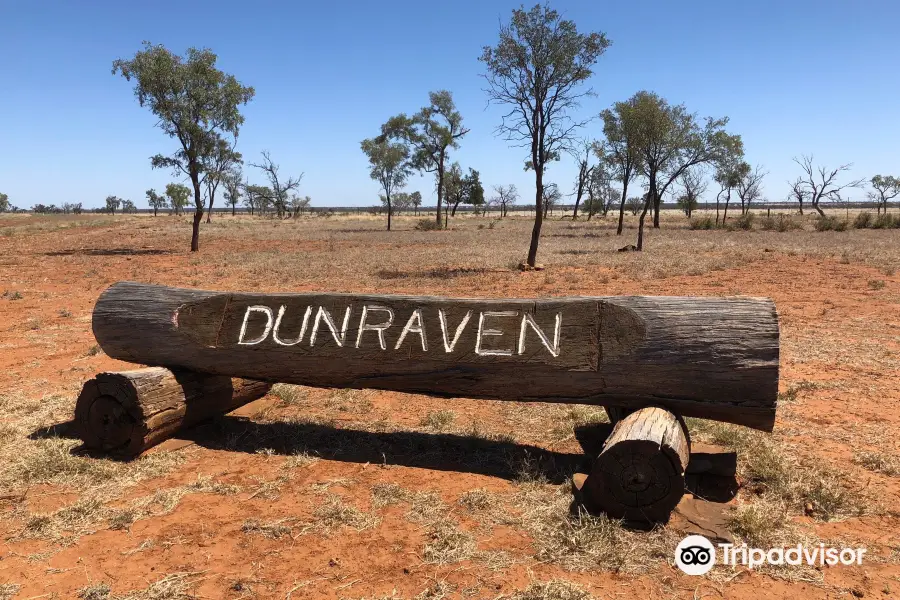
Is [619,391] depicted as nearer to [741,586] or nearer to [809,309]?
[741,586]

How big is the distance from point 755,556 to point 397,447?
2.91 metres

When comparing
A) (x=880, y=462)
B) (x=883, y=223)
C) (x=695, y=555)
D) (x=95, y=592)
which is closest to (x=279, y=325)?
(x=95, y=592)

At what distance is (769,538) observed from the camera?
3.43 metres

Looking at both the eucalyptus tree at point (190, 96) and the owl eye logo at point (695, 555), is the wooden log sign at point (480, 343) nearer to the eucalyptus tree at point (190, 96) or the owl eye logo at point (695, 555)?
the owl eye logo at point (695, 555)

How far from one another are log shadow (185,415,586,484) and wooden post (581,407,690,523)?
64cm

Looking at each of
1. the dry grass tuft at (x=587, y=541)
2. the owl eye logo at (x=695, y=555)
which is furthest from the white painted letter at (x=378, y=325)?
the owl eye logo at (x=695, y=555)

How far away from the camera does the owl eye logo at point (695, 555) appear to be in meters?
3.25

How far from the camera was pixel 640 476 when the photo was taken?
3.61m

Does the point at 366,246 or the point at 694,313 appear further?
the point at 366,246

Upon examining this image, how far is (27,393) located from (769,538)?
7.39 metres

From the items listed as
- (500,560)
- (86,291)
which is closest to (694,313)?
(500,560)

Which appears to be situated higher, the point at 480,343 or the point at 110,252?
the point at 480,343

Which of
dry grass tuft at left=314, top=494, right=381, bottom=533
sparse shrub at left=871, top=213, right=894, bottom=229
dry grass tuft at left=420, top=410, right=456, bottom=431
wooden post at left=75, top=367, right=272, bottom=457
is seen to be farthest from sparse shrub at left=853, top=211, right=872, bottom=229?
wooden post at left=75, top=367, right=272, bottom=457

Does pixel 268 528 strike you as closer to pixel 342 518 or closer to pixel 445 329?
pixel 342 518
